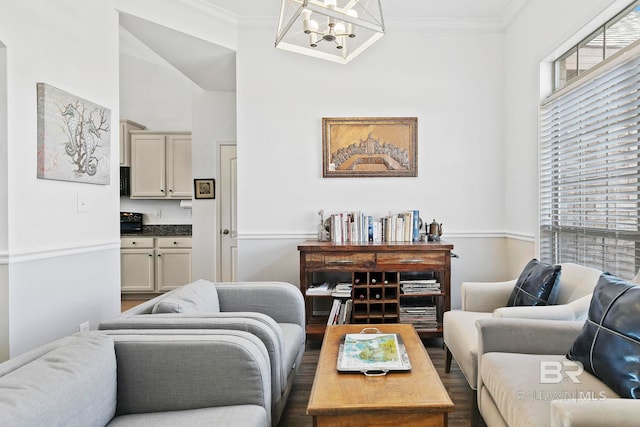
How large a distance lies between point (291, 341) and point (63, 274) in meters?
1.62

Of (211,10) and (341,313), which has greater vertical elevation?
(211,10)

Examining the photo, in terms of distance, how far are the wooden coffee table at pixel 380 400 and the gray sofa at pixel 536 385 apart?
0.85ft

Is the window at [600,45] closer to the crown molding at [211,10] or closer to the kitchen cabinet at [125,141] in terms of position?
the crown molding at [211,10]

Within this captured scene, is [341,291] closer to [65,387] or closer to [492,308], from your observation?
[492,308]

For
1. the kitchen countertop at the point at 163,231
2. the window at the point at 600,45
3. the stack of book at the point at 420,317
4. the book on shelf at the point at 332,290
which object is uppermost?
the window at the point at 600,45

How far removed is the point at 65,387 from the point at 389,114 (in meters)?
3.33

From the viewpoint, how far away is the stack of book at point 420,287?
329cm

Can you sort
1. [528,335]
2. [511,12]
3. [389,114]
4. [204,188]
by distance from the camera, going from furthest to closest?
[204,188], [389,114], [511,12], [528,335]

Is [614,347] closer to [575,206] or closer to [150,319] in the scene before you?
[575,206]

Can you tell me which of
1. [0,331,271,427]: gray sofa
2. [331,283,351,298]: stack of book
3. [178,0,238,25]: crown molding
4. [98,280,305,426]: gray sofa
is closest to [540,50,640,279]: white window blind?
[331,283,351,298]: stack of book

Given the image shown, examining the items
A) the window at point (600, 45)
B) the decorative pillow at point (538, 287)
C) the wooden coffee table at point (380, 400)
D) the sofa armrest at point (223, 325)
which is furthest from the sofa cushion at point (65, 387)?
the window at point (600, 45)

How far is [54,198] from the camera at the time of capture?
252cm

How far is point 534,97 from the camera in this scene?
3.20 m

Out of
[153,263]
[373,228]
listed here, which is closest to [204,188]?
[153,263]
